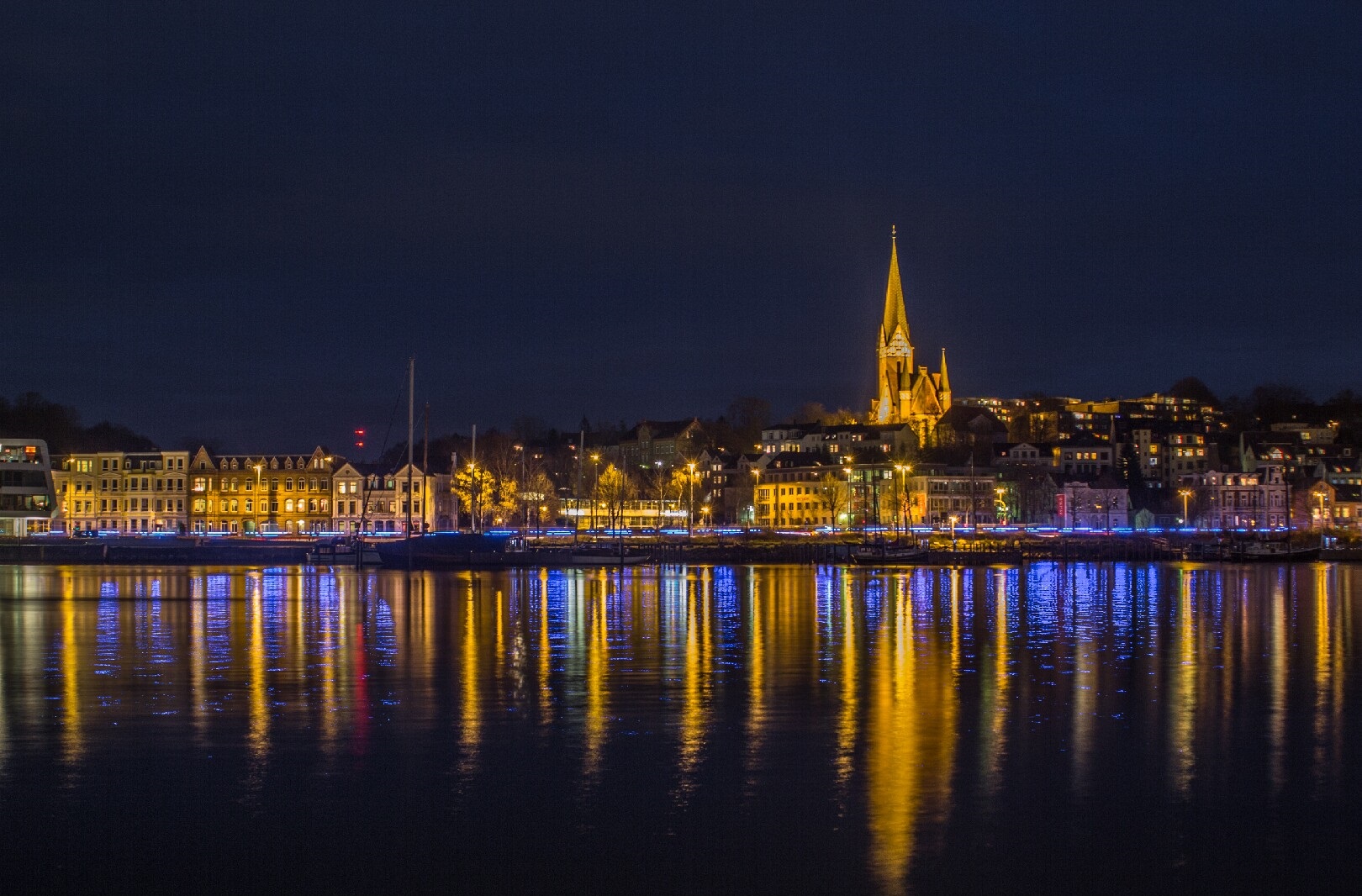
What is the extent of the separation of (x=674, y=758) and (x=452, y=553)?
66517 millimetres

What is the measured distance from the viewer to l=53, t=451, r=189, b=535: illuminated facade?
143 m

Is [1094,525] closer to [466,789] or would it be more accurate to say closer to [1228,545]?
[1228,545]

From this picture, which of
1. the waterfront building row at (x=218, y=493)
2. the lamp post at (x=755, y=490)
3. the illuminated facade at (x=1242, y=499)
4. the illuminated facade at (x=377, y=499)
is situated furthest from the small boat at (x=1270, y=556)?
the lamp post at (x=755, y=490)

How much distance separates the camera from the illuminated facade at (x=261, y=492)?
468 feet

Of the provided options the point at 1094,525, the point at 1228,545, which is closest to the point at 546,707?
the point at 1228,545

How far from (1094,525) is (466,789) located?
15127 centimetres

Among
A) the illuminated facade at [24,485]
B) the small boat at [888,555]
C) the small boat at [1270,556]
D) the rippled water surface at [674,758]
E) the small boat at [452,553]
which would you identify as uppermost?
the illuminated facade at [24,485]

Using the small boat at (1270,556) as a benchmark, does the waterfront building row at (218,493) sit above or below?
above

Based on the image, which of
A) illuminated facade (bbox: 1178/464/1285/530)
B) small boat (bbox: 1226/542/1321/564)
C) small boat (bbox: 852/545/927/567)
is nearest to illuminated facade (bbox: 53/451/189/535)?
small boat (bbox: 852/545/927/567)

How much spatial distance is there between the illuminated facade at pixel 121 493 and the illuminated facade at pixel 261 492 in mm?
1476

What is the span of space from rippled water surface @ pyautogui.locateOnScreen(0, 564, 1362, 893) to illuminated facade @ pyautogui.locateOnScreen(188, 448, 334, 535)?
346 ft

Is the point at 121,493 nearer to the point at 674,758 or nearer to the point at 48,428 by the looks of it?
the point at 48,428

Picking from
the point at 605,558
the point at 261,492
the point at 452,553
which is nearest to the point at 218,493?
the point at 261,492

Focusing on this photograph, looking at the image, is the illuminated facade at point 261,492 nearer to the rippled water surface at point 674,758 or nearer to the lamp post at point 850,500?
the lamp post at point 850,500
